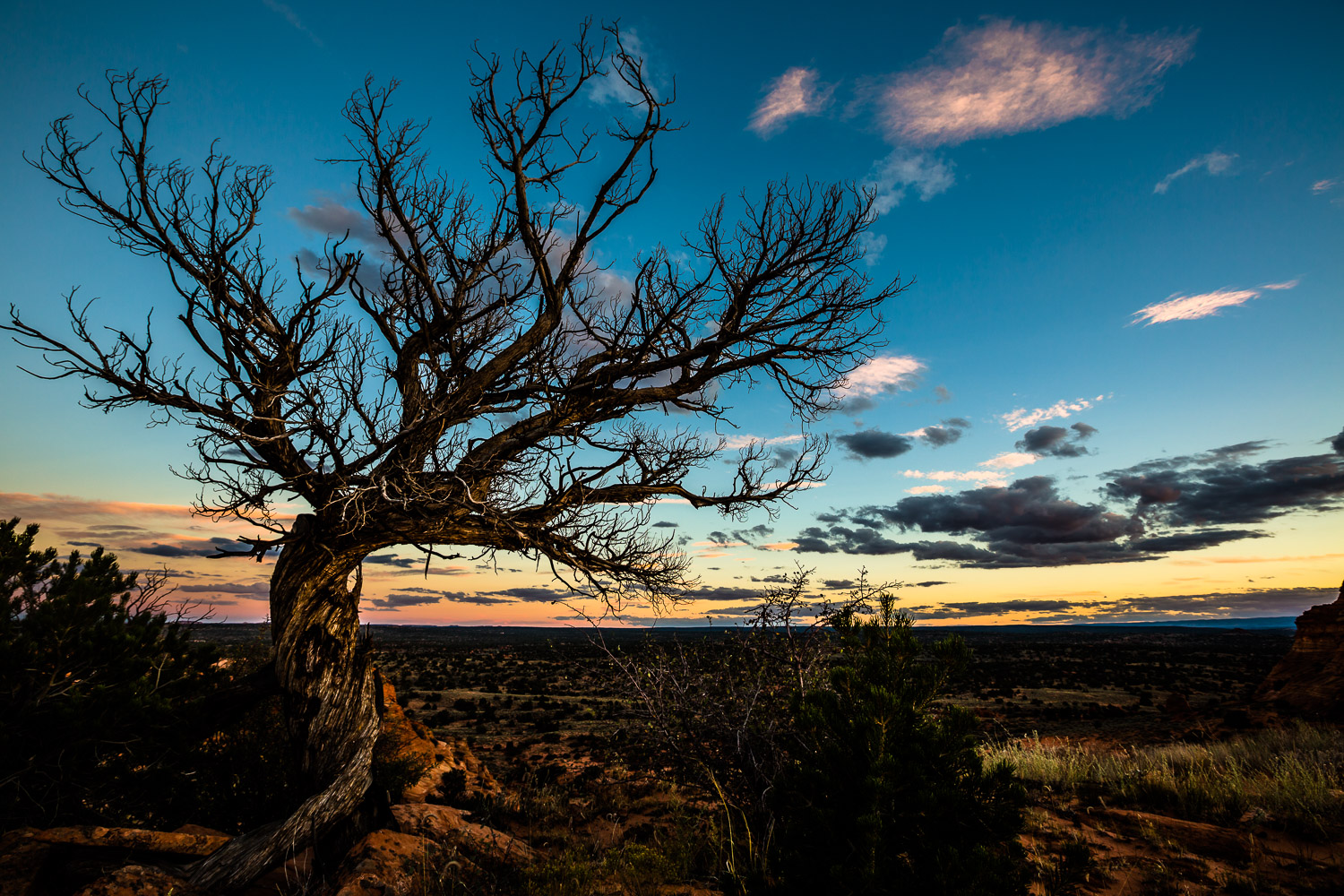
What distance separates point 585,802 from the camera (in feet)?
33.7

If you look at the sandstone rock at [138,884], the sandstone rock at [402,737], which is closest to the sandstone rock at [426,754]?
the sandstone rock at [402,737]

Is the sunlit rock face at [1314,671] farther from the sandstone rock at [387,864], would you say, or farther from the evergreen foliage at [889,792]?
the sandstone rock at [387,864]

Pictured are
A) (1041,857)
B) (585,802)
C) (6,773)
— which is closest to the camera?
(6,773)

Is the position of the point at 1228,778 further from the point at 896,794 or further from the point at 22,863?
the point at 22,863

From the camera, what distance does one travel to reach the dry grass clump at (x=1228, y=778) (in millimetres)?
7191

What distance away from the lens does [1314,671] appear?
14.9 meters

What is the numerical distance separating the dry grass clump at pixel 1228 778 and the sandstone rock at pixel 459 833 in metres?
5.04

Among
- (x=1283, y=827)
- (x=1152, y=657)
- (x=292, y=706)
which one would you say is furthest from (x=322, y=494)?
(x=1152, y=657)

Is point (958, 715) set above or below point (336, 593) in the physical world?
below

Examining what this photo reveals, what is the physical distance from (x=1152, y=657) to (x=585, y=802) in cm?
5968

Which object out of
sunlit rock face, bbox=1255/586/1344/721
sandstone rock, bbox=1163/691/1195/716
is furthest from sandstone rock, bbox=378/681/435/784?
sandstone rock, bbox=1163/691/1195/716

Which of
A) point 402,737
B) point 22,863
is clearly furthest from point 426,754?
point 22,863

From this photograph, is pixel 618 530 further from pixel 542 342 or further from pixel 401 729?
pixel 401 729

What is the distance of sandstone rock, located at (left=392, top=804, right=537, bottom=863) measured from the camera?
6.00 m
